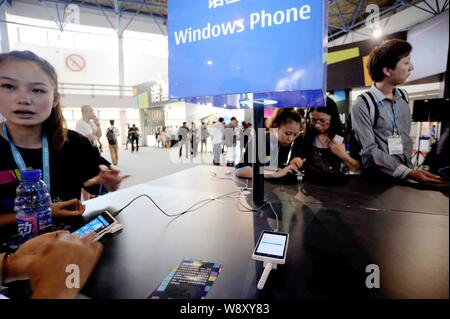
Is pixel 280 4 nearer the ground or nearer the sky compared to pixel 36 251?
nearer the sky

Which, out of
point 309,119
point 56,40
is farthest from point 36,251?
point 56,40

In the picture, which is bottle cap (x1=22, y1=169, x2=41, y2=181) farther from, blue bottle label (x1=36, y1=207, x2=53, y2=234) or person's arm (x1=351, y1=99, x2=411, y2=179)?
person's arm (x1=351, y1=99, x2=411, y2=179)

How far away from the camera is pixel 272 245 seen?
0.62m

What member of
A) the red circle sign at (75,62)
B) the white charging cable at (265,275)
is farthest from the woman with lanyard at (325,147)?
the red circle sign at (75,62)

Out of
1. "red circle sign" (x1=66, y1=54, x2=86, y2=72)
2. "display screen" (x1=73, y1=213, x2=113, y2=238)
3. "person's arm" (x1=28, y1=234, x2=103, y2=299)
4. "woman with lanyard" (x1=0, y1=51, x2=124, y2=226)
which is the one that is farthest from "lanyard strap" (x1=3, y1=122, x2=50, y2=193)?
"red circle sign" (x1=66, y1=54, x2=86, y2=72)

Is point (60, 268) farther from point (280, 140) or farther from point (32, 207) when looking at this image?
point (280, 140)

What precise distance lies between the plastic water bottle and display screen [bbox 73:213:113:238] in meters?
0.12

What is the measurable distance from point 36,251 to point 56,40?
41.9 feet

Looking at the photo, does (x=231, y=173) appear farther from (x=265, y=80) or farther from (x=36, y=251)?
(x=36, y=251)

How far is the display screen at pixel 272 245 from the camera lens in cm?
58

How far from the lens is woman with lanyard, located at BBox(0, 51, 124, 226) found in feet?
2.89

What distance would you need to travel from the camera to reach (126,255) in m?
0.66

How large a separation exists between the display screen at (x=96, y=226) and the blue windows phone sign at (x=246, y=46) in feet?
1.72
